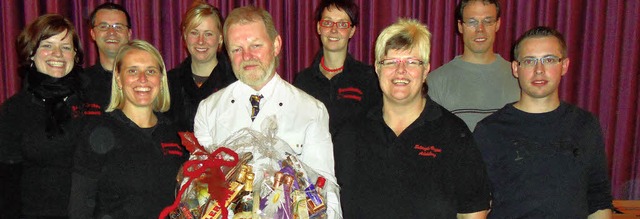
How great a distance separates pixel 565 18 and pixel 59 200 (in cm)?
424

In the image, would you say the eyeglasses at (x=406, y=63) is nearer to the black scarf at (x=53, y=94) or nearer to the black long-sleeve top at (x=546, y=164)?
the black long-sleeve top at (x=546, y=164)

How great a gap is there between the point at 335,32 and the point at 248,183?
1.67 m

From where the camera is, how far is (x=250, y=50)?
2359 millimetres

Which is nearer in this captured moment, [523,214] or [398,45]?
[398,45]

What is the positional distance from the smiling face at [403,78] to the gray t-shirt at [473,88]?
3.37 ft

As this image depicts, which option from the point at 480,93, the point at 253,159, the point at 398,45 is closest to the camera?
the point at 253,159

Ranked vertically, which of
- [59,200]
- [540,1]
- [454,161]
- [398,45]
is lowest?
[59,200]

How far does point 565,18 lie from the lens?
14.9 ft

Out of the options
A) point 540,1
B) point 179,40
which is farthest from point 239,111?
point 540,1

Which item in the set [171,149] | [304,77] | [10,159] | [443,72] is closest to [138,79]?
[171,149]

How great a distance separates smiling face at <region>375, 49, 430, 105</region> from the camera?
89.8 inches

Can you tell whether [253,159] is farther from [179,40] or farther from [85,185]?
[179,40]

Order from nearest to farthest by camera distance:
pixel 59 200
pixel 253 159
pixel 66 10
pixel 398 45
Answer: pixel 253 159 < pixel 398 45 < pixel 59 200 < pixel 66 10

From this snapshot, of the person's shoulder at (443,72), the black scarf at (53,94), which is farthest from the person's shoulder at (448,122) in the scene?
the black scarf at (53,94)
